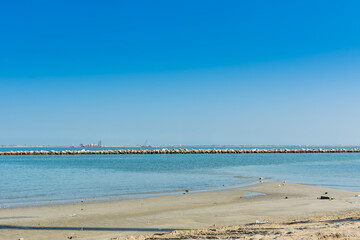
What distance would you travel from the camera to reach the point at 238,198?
1548cm

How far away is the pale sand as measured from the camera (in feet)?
31.1

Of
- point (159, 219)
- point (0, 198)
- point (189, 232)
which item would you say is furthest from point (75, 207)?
point (189, 232)

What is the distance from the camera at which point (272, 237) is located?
23.2ft

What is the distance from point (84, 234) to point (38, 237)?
1086 millimetres

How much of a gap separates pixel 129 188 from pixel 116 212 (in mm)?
7582

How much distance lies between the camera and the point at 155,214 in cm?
1173

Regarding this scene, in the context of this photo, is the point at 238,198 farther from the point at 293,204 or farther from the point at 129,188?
the point at 129,188

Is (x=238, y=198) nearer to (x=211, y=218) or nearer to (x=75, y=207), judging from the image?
(x=211, y=218)

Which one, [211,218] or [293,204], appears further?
[293,204]

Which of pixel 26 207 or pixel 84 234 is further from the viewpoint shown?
pixel 26 207

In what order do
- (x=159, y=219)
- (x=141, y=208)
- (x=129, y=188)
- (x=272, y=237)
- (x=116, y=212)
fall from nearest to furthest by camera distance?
(x=272, y=237) < (x=159, y=219) < (x=116, y=212) < (x=141, y=208) < (x=129, y=188)

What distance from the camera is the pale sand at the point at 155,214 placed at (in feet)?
31.1

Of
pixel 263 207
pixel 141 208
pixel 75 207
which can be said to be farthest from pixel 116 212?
pixel 263 207

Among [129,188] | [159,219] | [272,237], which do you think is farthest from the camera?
[129,188]
